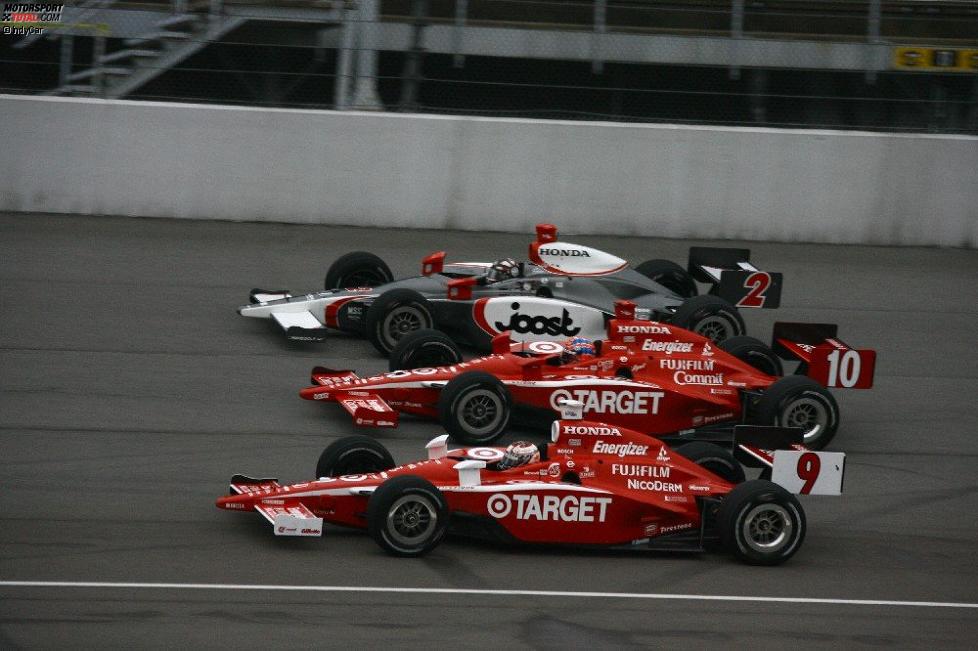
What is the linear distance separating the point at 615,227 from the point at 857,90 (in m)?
3.78

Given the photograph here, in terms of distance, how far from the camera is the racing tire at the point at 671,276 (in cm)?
1364

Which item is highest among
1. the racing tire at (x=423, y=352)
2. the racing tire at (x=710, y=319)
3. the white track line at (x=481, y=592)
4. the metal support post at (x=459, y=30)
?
the metal support post at (x=459, y=30)

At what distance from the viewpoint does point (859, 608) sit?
25.3ft

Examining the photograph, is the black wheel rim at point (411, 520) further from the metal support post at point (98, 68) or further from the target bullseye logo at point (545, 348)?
the metal support post at point (98, 68)

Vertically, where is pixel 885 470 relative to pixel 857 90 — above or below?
below

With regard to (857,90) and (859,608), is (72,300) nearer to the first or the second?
(859,608)

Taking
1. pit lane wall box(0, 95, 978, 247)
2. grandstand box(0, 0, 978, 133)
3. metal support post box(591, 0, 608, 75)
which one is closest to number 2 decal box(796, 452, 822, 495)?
pit lane wall box(0, 95, 978, 247)

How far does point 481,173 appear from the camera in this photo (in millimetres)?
16875

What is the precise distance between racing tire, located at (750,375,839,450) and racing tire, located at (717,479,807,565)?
2.00 m

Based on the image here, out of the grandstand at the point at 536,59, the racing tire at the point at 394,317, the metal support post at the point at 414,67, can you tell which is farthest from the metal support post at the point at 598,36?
the racing tire at the point at 394,317

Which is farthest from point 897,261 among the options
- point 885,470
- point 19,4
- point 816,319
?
point 19,4

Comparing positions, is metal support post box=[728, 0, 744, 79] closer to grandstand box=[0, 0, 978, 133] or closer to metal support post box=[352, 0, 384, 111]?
grandstand box=[0, 0, 978, 133]

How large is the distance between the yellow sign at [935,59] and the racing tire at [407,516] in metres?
12.6

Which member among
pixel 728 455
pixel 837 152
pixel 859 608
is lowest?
pixel 859 608
